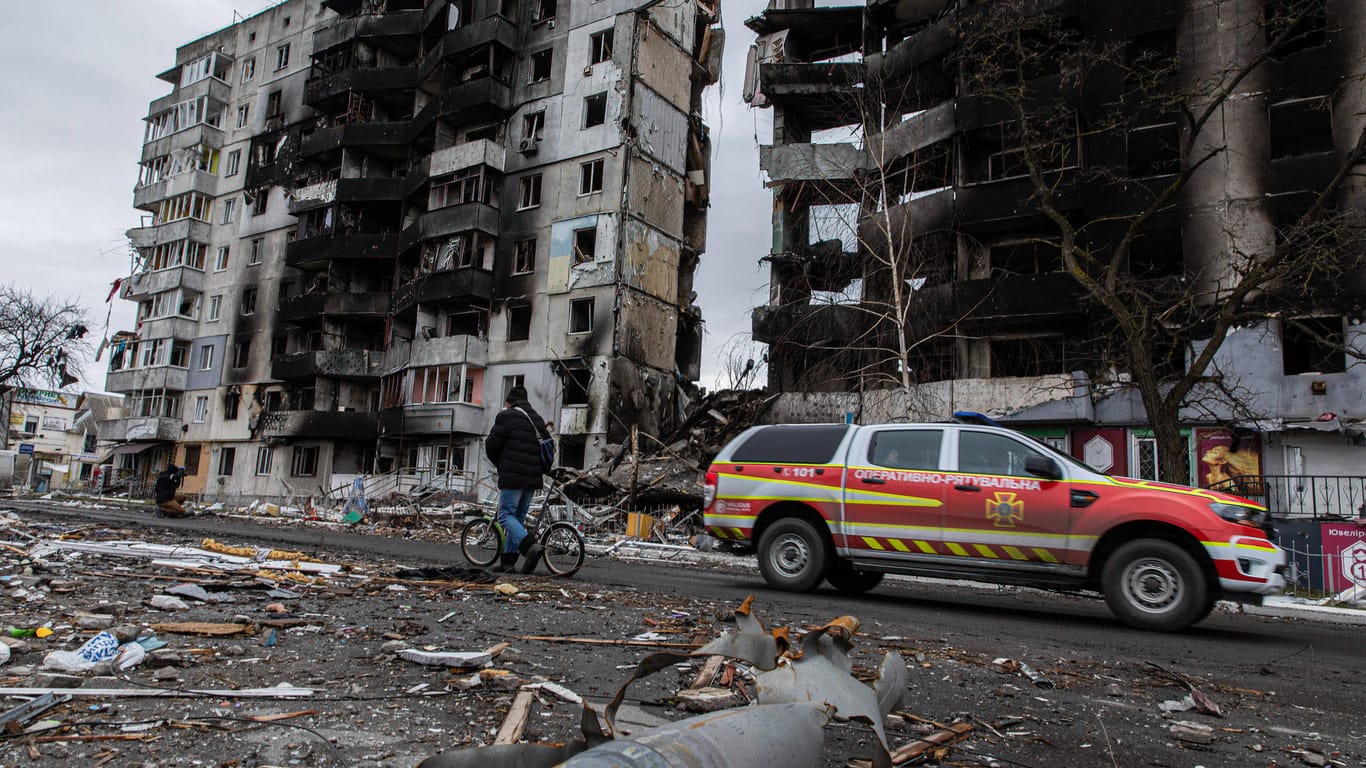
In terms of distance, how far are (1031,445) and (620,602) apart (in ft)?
15.1

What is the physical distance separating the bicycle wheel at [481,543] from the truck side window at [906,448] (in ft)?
15.3

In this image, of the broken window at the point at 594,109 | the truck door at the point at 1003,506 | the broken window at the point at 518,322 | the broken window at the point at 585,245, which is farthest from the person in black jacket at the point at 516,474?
the broken window at the point at 594,109

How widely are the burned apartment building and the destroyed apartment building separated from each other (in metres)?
7.69

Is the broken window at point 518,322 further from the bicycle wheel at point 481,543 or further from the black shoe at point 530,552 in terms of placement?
the black shoe at point 530,552

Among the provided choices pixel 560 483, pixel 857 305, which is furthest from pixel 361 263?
pixel 857 305

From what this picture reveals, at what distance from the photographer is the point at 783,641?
301 cm

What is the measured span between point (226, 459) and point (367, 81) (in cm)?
2177

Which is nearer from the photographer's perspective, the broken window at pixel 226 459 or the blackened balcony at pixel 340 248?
the blackened balcony at pixel 340 248

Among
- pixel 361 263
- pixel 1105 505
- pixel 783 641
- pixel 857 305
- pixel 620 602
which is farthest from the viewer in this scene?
pixel 361 263

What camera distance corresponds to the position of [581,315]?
115 feet

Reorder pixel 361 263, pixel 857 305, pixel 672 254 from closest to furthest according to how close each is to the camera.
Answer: pixel 857 305 < pixel 672 254 < pixel 361 263

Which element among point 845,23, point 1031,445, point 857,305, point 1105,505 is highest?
point 845,23

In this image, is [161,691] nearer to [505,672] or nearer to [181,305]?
[505,672]

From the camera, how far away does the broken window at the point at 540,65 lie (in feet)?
126
